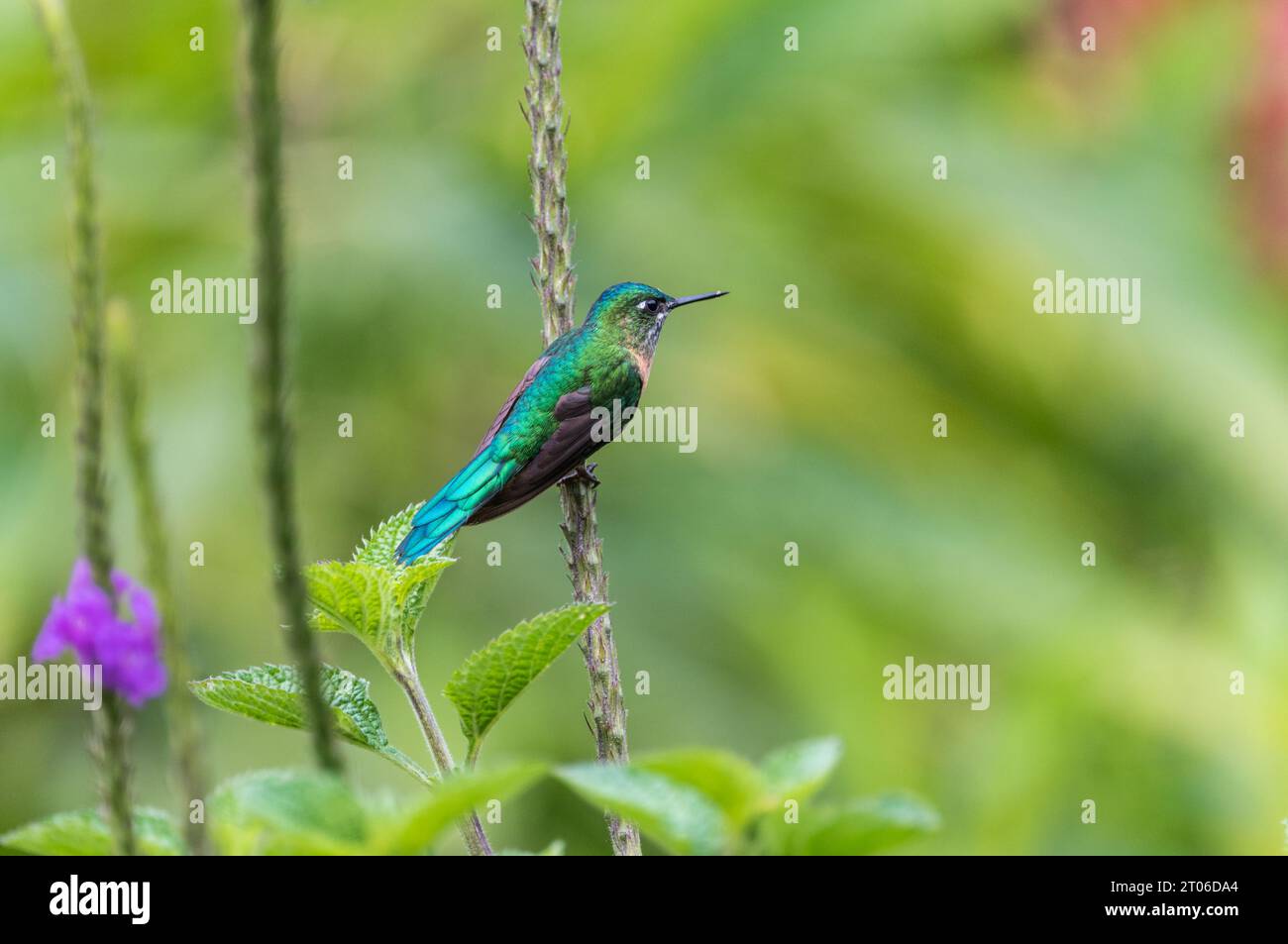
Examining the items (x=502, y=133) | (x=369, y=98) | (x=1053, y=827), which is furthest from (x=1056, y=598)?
(x=369, y=98)

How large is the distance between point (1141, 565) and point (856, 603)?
1.04m

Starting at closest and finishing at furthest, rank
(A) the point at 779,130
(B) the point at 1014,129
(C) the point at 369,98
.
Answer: (C) the point at 369,98
(A) the point at 779,130
(B) the point at 1014,129

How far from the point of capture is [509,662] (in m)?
0.70

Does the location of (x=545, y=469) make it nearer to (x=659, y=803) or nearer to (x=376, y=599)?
(x=376, y=599)

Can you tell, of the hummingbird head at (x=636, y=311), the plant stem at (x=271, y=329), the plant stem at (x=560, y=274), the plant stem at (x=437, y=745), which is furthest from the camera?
the hummingbird head at (x=636, y=311)

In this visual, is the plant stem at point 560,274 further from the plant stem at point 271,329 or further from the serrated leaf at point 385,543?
the plant stem at point 271,329

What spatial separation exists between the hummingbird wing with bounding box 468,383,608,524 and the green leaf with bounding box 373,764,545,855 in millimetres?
850

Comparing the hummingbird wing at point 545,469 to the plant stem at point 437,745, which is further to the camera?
the hummingbird wing at point 545,469

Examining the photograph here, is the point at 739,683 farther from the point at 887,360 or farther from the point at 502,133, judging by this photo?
the point at 502,133

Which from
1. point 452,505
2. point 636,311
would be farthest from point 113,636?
point 636,311

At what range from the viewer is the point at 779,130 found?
158 inches

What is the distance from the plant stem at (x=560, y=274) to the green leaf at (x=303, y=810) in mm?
324

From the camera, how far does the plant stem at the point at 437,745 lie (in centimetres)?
67

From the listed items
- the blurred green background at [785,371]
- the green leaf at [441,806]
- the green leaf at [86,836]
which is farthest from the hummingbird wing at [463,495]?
the blurred green background at [785,371]
